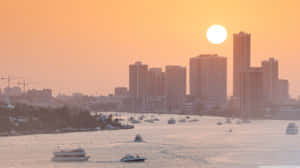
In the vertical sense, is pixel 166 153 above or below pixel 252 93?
below

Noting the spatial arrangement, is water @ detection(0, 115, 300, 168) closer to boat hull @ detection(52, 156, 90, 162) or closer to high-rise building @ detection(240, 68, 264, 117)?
boat hull @ detection(52, 156, 90, 162)

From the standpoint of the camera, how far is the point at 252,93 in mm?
191125

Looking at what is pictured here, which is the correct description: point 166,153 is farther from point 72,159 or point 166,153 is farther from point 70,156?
point 72,159

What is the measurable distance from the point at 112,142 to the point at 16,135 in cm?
1822

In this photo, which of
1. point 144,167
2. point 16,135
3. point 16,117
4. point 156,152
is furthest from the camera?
point 16,117

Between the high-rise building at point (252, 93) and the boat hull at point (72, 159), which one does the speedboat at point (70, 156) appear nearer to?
the boat hull at point (72, 159)

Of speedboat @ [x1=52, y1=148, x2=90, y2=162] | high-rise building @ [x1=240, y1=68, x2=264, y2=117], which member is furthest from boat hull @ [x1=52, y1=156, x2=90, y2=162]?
high-rise building @ [x1=240, y1=68, x2=264, y2=117]

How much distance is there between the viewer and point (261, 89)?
19112 centimetres

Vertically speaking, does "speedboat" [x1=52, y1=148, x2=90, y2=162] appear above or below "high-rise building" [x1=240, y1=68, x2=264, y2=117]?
below

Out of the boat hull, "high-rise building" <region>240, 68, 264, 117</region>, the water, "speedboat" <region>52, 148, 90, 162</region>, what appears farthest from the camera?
"high-rise building" <region>240, 68, 264, 117</region>

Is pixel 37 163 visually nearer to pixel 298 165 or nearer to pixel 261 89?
pixel 298 165

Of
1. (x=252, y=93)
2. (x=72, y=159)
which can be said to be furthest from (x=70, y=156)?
(x=252, y=93)

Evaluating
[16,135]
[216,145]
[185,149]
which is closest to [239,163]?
[185,149]

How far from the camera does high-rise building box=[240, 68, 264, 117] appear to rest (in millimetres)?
184750
